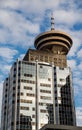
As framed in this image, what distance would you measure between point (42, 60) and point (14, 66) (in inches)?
936

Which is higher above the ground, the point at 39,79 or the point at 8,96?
the point at 39,79

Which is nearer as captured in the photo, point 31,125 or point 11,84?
point 31,125

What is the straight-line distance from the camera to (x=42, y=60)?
18312cm

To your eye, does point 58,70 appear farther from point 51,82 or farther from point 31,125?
point 31,125

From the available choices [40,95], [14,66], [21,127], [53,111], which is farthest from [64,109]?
[14,66]

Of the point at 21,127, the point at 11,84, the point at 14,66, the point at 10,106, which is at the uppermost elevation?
the point at 14,66

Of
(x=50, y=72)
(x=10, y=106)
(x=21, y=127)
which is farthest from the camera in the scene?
(x=50, y=72)

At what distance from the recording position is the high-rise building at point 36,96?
153 meters

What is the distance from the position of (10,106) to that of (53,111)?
1036 inches

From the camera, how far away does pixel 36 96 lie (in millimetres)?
161125

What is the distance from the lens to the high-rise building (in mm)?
153375

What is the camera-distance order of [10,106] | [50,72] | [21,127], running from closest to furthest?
[21,127]
[10,106]
[50,72]

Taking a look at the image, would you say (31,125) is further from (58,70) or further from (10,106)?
(58,70)

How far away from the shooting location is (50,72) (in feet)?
567
